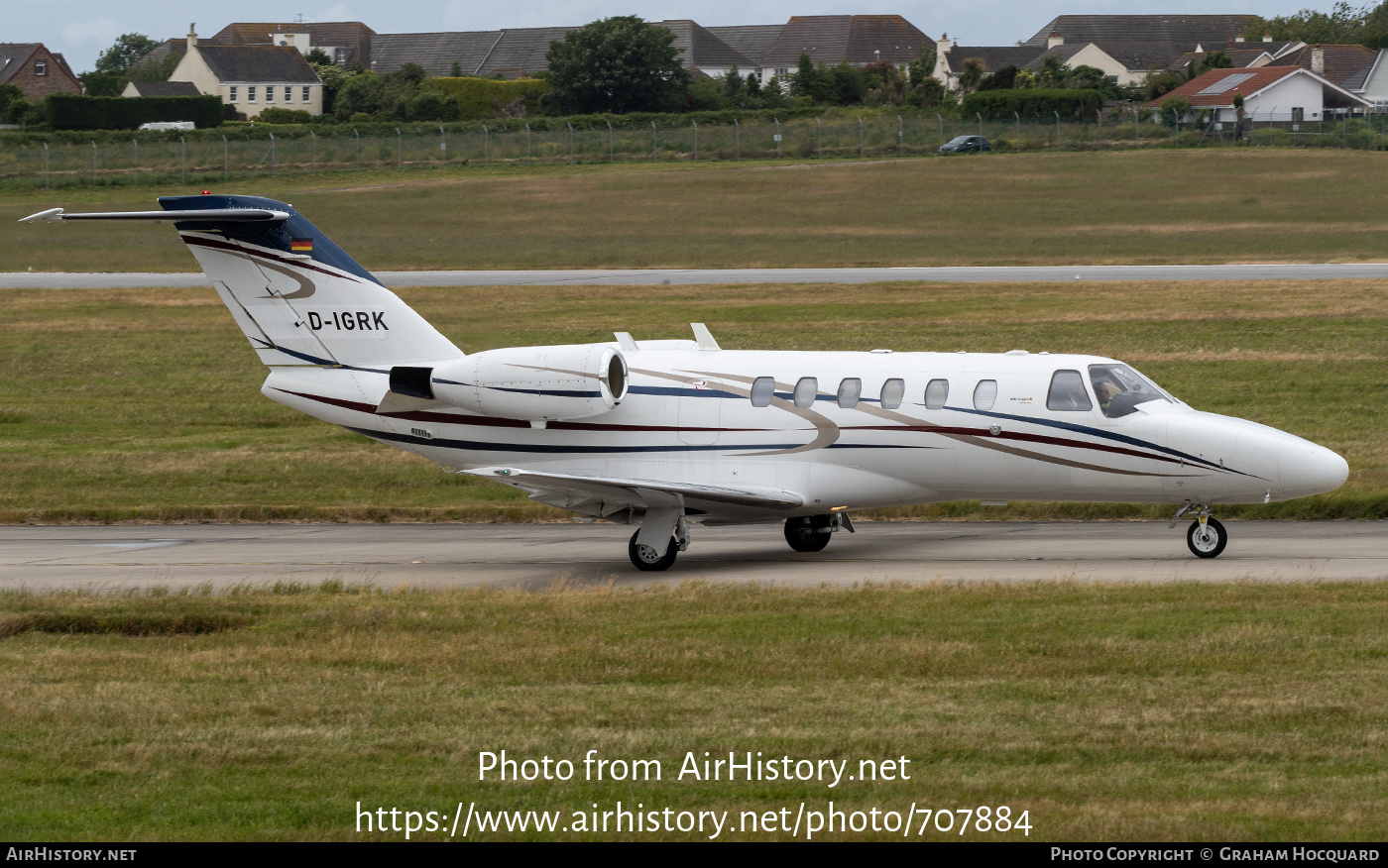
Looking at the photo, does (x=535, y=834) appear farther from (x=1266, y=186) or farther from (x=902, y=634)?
(x=1266, y=186)

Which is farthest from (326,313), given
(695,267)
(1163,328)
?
(695,267)

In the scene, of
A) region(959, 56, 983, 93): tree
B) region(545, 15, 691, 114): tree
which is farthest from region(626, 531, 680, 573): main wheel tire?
region(959, 56, 983, 93): tree

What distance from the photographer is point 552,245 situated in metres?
64.1

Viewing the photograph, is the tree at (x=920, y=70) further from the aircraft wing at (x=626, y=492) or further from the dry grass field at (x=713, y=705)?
the dry grass field at (x=713, y=705)

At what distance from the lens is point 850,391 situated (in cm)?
2109

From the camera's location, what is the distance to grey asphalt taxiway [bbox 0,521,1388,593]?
64.2 feet

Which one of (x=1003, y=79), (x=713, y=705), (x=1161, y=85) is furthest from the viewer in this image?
(x=1161, y=85)

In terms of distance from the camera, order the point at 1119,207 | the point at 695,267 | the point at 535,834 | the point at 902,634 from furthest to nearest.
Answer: the point at 1119,207
the point at 695,267
the point at 902,634
the point at 535,834

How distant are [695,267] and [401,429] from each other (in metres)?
35.7

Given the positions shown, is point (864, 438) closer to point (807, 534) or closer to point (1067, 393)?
point (807, 534)

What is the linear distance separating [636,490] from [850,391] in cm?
320

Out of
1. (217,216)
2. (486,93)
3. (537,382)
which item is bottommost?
(537,382)

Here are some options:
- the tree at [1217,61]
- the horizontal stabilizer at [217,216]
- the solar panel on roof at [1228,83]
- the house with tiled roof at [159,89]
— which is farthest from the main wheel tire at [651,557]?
the tree at [1217,61]

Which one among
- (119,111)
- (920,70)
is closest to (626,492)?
(119,111)
